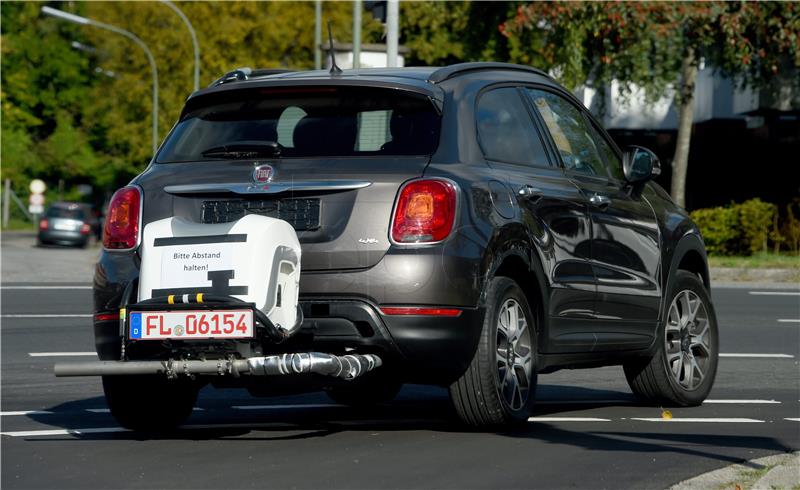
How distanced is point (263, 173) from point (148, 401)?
4.47 feet

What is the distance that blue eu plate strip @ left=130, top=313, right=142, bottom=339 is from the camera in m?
6.79

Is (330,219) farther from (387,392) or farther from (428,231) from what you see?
(387,392)

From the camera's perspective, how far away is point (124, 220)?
735 cm

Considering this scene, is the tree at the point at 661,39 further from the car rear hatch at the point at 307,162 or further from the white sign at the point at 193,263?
the white sign at the point at 193,263

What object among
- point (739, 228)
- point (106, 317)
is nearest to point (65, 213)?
point (739, 228)

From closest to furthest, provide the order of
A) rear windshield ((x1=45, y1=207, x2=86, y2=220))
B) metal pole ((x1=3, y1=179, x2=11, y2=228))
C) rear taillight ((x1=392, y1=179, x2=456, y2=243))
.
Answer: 1. rear taillight ((x1=392, y1=179, x2=456, y2=243))
2. rear windshield ((x1=45, y1=207, x2=86, y2=220))
3. metal pole ((x1=3, y1=179, x2=11, y2=228))

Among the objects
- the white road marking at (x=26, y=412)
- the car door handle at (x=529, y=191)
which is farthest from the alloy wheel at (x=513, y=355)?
the white road marking at (x=26, y=412)

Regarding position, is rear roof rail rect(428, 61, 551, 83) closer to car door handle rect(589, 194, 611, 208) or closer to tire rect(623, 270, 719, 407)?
car door handle rect(589, 194, 611, 208)

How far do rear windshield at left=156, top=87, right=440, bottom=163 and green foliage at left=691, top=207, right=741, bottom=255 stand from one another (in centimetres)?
2045

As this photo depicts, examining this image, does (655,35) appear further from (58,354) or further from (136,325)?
(136,325)

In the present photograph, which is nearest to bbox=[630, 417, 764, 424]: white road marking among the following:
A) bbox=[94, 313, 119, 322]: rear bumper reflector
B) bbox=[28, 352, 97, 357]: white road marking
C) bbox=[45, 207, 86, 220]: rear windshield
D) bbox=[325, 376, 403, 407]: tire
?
bbox=[325, 376, 403, 407]: tire

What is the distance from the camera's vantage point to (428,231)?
691 centimetres

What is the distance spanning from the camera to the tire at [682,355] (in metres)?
8.98

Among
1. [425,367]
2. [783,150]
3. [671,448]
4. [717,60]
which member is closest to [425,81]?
[425,367]
